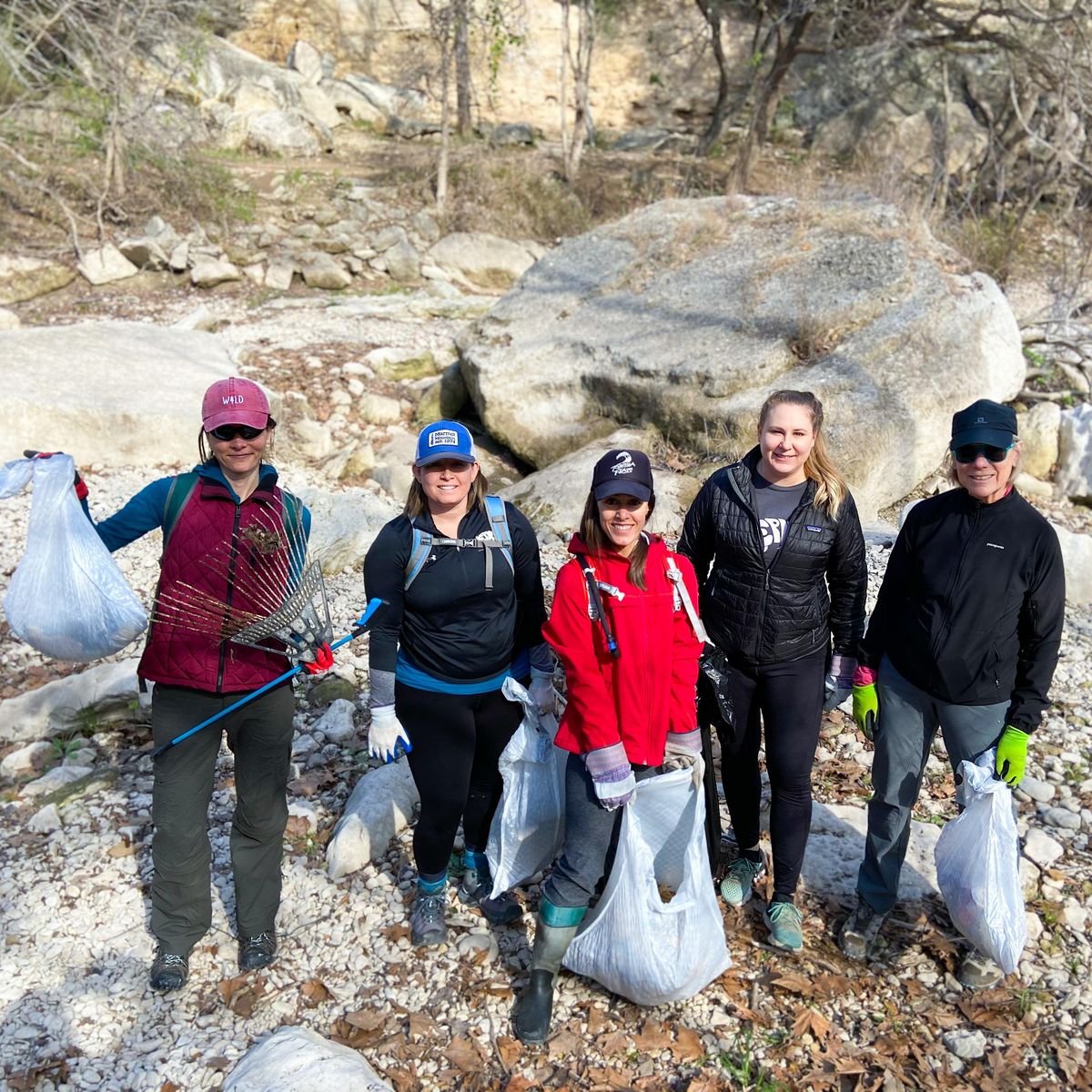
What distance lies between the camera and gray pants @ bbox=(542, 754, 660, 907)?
2.56 m

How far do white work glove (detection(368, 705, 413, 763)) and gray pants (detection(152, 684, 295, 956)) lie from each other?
0.97 ft

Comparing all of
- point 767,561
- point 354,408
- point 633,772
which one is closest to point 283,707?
point 633,772

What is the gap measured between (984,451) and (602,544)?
44.5 inches

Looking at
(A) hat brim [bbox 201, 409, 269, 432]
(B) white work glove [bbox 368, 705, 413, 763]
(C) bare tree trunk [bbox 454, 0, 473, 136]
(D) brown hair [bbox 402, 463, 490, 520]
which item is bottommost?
(B) white work glove [bbox 368, 705, 413, 763]

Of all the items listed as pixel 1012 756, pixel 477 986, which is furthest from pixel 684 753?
pixel 477 986

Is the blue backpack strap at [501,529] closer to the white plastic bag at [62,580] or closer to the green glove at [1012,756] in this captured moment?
the white plastic bag at [62,580]

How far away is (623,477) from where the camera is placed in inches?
97.8

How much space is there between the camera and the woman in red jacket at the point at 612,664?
2.50 m

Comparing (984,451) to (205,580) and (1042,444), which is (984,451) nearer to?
(205,580)

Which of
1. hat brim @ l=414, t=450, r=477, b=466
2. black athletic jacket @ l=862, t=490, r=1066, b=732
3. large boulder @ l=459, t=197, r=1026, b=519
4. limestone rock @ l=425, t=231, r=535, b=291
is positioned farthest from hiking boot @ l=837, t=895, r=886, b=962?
limestone rock @ l=425, t=231, r=535, b=291

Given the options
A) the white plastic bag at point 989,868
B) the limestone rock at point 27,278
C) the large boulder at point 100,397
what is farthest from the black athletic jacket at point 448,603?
the limestone rock at point 27,278

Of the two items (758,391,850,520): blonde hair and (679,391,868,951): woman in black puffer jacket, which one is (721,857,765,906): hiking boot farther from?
(758,391,850,520): blonde hair

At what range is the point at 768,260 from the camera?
7.53 metres

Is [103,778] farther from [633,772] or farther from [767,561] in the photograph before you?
[767,561]
